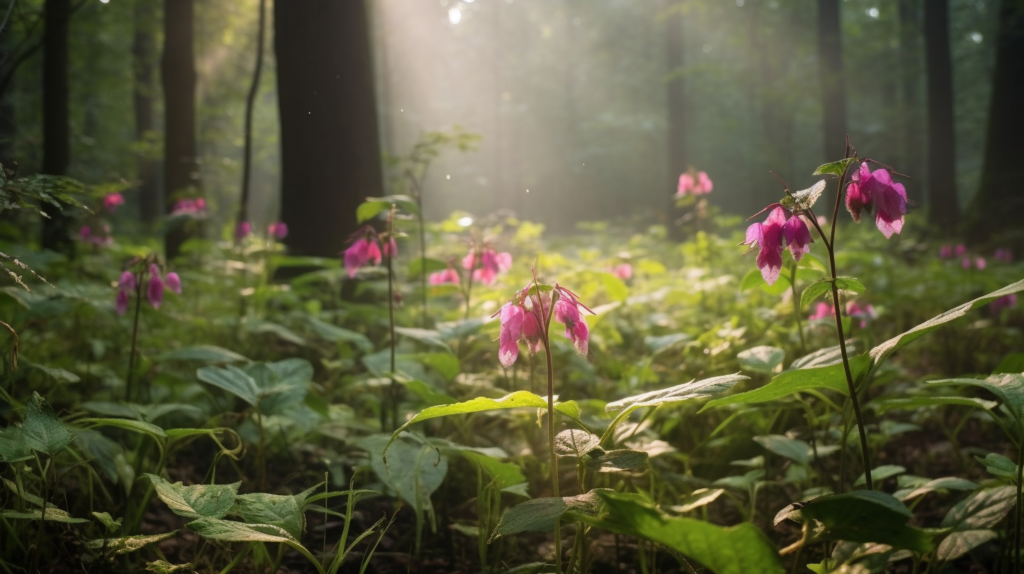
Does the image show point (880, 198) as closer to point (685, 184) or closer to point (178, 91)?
point (685, 184)

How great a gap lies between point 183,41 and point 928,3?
13544 millimetres

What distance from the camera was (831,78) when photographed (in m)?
12.3

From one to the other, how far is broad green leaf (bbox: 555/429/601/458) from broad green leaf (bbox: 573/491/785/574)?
251 mm

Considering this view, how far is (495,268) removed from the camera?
10.0ft

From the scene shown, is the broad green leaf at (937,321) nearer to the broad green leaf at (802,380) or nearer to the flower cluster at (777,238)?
the broad green leaf at (802,380)

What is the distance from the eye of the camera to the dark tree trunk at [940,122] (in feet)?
37.9

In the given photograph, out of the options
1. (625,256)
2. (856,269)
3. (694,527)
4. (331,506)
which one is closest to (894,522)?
(694,527)

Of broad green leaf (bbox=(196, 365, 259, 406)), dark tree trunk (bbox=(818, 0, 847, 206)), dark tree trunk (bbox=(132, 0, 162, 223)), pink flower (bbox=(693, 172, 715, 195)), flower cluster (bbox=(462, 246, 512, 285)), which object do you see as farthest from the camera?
dark tree trunk (bbox=(818, 0, 847, 206))

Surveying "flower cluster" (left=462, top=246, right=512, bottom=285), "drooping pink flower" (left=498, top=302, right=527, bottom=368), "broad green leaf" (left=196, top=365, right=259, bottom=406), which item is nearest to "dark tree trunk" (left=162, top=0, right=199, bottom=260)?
"flower cluster" (left=462, top=246, right=512, bottom=285)

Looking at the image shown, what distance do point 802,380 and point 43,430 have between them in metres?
1.69

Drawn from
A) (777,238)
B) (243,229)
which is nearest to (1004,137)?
(243,229)

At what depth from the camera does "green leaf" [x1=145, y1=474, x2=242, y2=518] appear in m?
1.27

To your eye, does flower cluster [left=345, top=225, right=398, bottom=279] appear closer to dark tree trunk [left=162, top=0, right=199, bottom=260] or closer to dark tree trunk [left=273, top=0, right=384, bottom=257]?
dark tree trunk [left=273, top=0, right=384, bottom=257]

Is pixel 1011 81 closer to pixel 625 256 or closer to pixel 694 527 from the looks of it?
pixel 625 256
